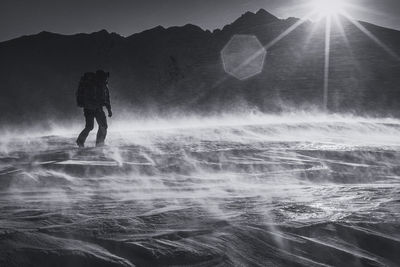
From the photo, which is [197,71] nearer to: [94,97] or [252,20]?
[252,20]

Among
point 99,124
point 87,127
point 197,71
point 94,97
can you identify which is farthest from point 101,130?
point 197,71

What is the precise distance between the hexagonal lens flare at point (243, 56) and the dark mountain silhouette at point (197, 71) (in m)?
1.03

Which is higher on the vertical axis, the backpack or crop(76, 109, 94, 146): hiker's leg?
the backpack

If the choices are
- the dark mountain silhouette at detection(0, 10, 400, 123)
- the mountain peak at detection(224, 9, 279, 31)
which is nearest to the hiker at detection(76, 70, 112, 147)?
the dark mountain silhouette at detection(0, 10, 400, 123)

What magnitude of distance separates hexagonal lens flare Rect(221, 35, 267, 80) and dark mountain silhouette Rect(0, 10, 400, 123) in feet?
3.38

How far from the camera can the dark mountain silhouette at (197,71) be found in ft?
135

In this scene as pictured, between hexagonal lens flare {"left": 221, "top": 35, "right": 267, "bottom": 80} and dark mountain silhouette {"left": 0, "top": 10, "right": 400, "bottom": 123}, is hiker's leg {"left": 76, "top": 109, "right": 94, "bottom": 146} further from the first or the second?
hexagonal lens flare {"left": 221, "top": 35, "right": 267, "bottom": 80}

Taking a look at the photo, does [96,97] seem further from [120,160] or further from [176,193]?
[176,193]

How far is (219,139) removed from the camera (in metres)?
11.4

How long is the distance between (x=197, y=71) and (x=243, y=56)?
248 inches

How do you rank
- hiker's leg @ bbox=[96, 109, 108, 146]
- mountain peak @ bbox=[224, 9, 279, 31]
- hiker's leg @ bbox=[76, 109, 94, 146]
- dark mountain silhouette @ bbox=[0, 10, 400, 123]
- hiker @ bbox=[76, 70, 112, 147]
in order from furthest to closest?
mountain peak @ bbox=[224, 9, 279, 31]
dark mountain silhouette @ bbox=[0, 10, 400, 123]
hiker @ bbox=[76, 70, 112, 147]
hiker's leg @ bbox=[96, 109, 108, 146]
hiker's leg @ bbox=[76, 109, 94, 146]

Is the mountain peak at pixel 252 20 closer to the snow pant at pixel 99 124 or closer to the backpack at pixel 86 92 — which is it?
the backpack at pixel 86 92

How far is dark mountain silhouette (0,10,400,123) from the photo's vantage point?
4103 centimetres

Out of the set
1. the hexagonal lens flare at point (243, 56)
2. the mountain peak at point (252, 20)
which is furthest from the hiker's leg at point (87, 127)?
the mountain peak at point (252, 20)
